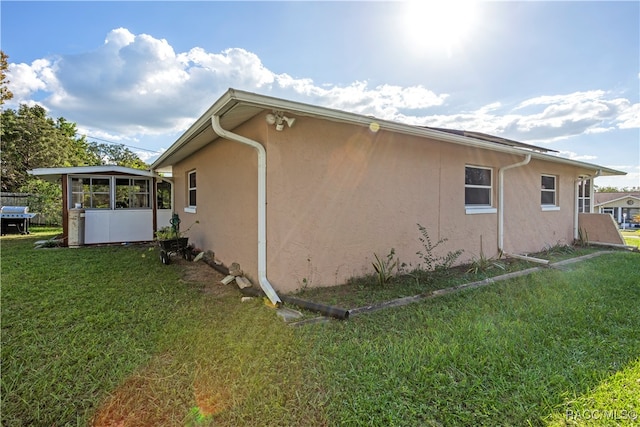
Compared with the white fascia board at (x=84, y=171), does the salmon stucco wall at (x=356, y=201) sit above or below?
below

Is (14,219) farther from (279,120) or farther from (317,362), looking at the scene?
(317,362)

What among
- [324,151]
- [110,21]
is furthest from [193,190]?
[324,151]

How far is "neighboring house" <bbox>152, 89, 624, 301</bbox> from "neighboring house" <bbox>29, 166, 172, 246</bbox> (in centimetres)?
410

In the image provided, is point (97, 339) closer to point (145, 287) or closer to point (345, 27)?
point (145, 287)

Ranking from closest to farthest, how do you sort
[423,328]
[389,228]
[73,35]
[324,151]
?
[423,328]
[324,151]
[389,228]
[73,35]

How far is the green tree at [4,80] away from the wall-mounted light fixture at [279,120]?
23.9 meters

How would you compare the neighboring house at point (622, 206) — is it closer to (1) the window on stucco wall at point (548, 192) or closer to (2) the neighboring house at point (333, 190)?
(1) the window on stucco wall at point (548, 192)

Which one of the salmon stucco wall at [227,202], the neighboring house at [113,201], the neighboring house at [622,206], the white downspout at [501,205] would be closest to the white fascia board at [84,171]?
the neighboring house at [113,201]

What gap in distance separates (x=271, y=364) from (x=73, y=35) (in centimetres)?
829

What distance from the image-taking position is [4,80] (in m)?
18.2

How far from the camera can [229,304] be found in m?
4.06

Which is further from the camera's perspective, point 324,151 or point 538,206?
point 538,206

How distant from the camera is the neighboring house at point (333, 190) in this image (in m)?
4.17

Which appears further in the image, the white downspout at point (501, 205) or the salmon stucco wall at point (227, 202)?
the white downspout at point (501, 205)
